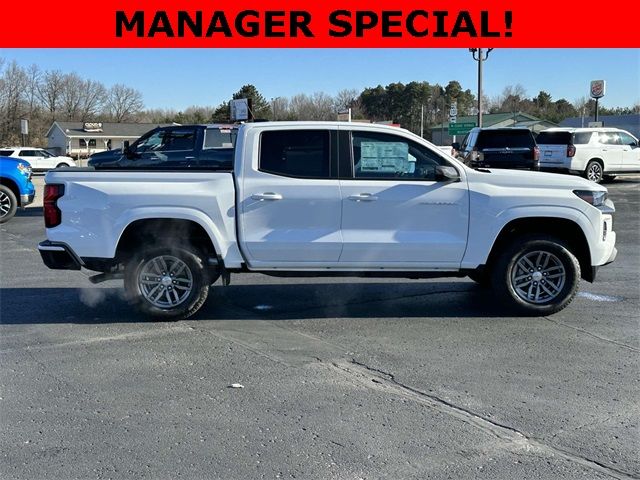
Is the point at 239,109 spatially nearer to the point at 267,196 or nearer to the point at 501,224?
the point at 267,196

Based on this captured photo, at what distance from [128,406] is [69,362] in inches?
45.2

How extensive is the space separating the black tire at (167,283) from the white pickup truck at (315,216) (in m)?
0.01

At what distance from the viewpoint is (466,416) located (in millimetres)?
4262

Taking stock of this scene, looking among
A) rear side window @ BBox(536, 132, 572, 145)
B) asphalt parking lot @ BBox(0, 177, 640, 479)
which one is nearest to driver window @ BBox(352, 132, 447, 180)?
asphalt parking lot @ BBox(0, 177, 640, 479)

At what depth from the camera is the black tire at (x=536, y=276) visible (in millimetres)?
6547

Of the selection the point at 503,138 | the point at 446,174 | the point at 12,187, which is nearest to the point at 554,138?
the point at 503,138

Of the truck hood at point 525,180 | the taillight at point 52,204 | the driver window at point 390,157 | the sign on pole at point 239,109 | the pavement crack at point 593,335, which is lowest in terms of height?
the pavement crack at point 593,335

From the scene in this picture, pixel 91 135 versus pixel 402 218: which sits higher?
pixel 91 135

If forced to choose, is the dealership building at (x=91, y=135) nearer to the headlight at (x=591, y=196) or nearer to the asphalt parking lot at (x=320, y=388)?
the asphalt parking lot at (x=320, y=388)

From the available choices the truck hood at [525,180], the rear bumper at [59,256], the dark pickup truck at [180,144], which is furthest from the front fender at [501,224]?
the dark pickup truck at [180,144]

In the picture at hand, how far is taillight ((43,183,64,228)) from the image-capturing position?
6.30m

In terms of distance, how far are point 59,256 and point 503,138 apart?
1437 centimetres

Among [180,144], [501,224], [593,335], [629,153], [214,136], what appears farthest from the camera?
[629,153]

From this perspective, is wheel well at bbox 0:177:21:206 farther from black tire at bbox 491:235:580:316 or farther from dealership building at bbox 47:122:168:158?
dealership building at bbox 47:122:168:158
